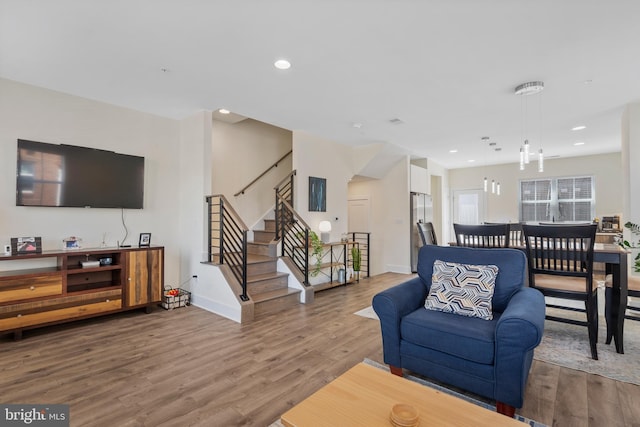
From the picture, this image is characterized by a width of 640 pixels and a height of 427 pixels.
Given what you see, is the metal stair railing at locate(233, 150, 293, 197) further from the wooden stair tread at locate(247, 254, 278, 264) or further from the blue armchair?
the blue armchair

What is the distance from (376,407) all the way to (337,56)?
2818mm

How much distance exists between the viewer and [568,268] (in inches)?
111

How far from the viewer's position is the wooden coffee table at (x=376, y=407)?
1.27 metres

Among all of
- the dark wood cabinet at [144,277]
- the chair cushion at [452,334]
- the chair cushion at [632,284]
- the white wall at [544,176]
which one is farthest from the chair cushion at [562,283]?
the white wall at [544,176]

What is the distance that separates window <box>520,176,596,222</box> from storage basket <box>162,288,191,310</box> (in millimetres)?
8681

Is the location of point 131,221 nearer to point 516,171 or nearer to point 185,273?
point 185,273

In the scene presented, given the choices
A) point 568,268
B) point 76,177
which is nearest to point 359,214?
point 568,268

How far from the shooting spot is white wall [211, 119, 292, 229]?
216 inches

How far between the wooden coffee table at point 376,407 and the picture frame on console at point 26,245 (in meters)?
3.62

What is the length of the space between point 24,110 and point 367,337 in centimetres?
459

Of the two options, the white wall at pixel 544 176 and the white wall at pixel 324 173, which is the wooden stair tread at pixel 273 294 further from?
the white wall at pixel 544 176

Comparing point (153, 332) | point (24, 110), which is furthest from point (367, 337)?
point (24, 110)

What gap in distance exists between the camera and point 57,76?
3.27 m

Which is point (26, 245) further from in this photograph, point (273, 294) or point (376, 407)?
point (376, 407)
